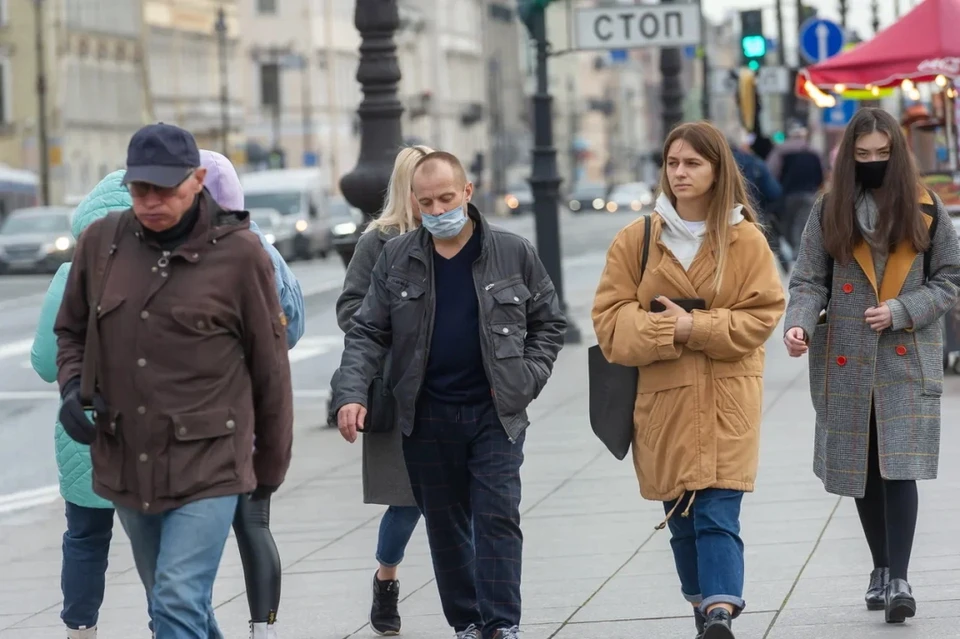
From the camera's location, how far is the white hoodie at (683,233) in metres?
6.48

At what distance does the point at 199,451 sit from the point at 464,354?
1.35 m

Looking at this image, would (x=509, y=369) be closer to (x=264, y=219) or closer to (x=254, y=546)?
(x=254, y=546)

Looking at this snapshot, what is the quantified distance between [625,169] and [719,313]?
159 meters

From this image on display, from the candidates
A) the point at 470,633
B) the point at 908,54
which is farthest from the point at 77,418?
the point at 908,54

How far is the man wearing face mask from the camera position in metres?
6.54

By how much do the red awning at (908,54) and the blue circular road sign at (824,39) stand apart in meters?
9.84

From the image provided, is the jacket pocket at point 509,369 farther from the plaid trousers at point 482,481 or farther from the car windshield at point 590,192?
the car windshield at point 590,192

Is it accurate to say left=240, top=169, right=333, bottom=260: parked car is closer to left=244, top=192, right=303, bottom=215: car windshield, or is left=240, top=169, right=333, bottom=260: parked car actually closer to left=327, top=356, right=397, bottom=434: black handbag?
left=244, top=192, right=303, bottom=215: car windshield

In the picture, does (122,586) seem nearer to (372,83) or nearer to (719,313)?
(719,313)

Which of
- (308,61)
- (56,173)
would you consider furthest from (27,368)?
(308,61)

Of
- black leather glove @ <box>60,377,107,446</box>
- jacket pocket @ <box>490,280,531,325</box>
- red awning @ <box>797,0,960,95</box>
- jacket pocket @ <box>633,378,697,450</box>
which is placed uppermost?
red awning @ <box>797,0,960,95</box>

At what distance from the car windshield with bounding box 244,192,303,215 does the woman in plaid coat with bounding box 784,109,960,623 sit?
134 feet

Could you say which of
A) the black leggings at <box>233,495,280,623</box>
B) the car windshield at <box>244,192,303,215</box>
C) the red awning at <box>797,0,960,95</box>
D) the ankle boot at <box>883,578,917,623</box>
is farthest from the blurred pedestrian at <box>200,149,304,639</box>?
the car windshield at <box>244,192,303,215</box>

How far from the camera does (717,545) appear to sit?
636 centimetres
